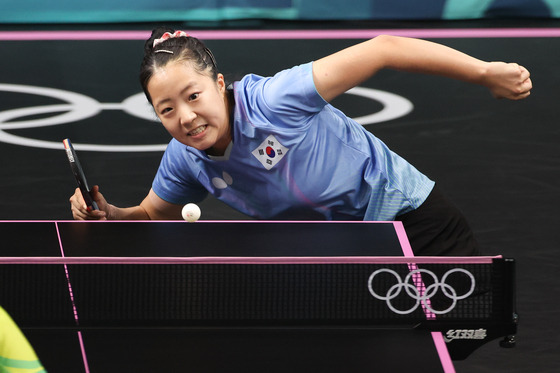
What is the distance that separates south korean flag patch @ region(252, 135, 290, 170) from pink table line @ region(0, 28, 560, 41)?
20.4ft

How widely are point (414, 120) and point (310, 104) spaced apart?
4373mm

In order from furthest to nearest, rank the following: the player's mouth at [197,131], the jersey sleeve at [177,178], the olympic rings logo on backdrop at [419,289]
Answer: the jersey sleeve at [177,178] < the player's mouth at [197,131] < the olympic rings logo on backdrop at [419,289]

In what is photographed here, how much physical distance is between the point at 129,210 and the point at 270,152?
837 millimetres

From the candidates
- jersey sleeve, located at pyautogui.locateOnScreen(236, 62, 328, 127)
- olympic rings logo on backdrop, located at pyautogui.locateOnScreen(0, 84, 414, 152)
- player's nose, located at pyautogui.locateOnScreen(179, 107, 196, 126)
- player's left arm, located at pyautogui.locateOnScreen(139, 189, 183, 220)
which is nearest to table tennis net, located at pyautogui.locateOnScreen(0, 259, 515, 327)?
player's nose, located at pyautogui.locateOnScreen(179, 107, 196, 126)

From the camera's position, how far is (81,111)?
8.27 metres

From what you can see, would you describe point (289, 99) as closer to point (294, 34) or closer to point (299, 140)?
point (299, 140)

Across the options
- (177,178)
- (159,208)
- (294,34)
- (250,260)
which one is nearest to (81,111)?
(294,34)

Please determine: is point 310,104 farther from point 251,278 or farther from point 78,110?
point 78,110

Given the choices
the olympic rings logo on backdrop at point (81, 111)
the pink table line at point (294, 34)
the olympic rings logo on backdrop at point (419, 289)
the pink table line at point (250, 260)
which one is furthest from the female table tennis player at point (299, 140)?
the pink table line at point (294, 34)

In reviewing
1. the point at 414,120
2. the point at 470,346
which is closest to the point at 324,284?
the point at 470,346

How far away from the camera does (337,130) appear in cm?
387

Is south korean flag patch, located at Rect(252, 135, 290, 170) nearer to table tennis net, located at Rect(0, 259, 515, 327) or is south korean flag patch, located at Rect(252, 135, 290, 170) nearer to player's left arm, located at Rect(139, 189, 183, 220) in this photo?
table tennis net, located at Rect(0, 259, 515, 327)

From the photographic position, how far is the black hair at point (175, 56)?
3.60 metres

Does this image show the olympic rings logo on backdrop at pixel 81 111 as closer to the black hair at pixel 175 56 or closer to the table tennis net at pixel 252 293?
the black hair at pixel 175 56
